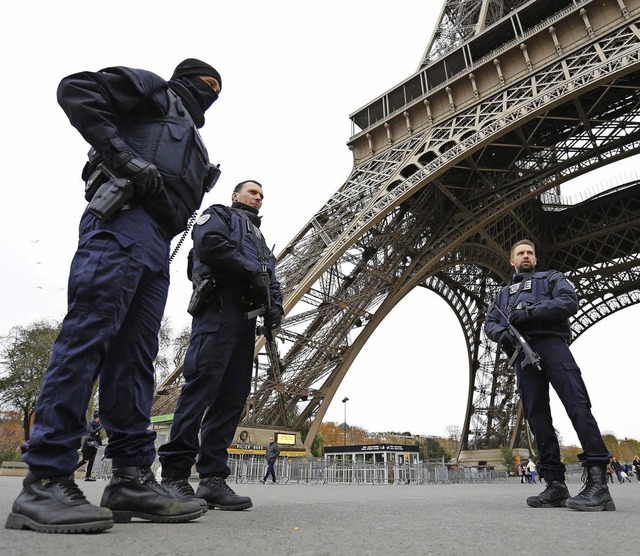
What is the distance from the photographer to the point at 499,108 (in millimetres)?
13852

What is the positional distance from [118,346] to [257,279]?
1007 millimetres

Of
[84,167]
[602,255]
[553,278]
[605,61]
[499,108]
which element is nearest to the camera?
[84,167]

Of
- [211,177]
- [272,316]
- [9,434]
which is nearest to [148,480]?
[272,316]

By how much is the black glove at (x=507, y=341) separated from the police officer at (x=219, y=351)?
181cm

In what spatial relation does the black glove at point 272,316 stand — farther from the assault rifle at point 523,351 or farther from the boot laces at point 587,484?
the boot laces at point 587,484

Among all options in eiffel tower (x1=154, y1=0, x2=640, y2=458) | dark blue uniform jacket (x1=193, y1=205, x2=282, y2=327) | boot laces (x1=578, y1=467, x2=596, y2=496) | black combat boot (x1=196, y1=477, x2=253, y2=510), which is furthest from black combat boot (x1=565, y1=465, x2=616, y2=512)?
eiffel tower (x1=154, y1=0, x2=640, y2=458)

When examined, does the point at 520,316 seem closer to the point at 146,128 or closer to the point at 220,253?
the point at 220,253

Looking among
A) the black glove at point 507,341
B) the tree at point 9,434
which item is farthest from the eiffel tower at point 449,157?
the tree at point 9,434

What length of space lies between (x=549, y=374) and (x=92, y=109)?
132 inches

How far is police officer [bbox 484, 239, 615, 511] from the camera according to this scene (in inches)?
131

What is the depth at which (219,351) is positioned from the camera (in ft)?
9.31

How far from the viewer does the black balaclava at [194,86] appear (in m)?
2.61

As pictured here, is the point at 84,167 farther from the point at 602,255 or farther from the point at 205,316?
the point at 602,255

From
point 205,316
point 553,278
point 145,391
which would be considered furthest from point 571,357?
point 145,391
